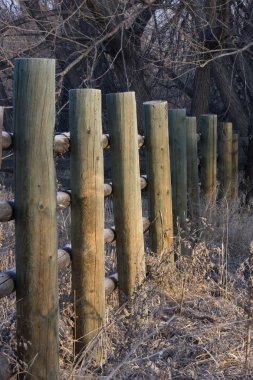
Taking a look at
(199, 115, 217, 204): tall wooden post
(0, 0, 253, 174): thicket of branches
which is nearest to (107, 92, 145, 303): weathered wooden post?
(199, 115, 217, 204): tall wooden post

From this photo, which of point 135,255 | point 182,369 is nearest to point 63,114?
point 135,255

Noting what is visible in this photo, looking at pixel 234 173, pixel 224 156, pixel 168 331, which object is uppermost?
pixel 224 156

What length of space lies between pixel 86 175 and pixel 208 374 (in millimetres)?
1401

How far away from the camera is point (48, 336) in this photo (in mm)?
4074

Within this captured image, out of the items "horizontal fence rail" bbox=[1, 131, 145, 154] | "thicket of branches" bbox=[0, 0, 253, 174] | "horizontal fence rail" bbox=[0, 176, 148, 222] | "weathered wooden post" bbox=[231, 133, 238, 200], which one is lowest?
"weathered wooden post" bbox=[231, 133, 238, 200]

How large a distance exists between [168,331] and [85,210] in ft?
3.04

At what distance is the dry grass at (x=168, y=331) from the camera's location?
13.6ft

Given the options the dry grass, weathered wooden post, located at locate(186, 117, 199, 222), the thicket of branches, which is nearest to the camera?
the dry grass

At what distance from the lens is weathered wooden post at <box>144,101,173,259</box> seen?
625cm

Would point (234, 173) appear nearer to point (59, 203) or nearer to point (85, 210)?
point (85, 210)

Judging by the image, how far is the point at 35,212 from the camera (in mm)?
3992

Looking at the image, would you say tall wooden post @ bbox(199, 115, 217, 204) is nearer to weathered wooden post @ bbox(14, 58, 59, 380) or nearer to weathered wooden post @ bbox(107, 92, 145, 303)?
weathered wooden post @ bbox(107, 92, 145, 303)

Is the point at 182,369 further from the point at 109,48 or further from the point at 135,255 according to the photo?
the point at 109,48

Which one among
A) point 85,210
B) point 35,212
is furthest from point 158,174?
point 35,212
